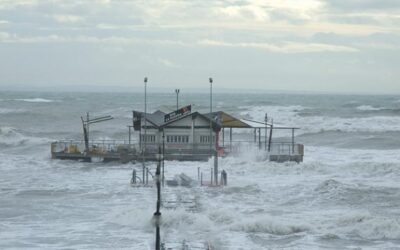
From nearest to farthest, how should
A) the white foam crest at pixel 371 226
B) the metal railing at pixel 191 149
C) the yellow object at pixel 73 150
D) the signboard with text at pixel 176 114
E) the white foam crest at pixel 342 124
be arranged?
the white foam crest at pixel 371 226 → the signboard with text at pixel 176 114 → the metal railing at pixel 191 149 → the yellow object at pixel 73 150 → the white foam crest at pixel 342 124

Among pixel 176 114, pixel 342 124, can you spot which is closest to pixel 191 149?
pixel 176 114

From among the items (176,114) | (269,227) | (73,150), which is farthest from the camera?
(73,150)

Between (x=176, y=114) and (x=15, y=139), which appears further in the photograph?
(x=15, y=139)

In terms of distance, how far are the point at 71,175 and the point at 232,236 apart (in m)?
20.4

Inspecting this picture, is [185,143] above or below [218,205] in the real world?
above

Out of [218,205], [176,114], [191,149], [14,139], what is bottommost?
[218,205]

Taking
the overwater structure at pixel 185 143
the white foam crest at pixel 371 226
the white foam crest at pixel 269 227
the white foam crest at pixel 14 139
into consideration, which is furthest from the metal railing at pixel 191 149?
the white foam crest at pixel 269 227

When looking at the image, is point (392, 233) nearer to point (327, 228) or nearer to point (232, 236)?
point (327, 228)

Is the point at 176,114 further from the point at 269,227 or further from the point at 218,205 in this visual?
the point at 269,227

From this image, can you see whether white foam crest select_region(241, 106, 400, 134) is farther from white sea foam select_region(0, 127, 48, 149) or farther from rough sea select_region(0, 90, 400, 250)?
rough sea select_region(0, 90, 400, 250)

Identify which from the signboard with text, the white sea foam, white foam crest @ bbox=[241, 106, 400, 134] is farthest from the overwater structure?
white foam crest @ bbox=[241, 106, 400, 134]

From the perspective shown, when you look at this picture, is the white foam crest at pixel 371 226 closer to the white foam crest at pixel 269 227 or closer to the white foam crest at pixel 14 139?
the white foam crest at pixel 269 227

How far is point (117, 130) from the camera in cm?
8388


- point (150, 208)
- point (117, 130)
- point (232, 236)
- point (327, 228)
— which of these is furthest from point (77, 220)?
point (117, 130)
